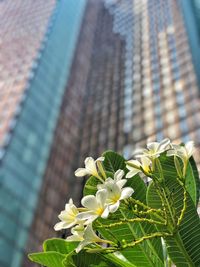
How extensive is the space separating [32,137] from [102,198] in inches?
1156

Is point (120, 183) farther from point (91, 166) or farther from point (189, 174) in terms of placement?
point (189, 174)

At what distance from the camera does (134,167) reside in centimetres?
114

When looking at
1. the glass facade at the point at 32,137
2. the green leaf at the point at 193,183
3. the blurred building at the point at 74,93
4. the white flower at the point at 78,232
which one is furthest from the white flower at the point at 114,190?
the blurred building at the point at 74,93

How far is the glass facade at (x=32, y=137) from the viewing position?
23.6 metres

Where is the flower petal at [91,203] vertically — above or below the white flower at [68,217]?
above

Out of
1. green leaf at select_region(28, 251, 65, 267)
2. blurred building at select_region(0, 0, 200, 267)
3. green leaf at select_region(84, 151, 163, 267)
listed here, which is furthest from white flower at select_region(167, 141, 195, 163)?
blurred building at select_region(0, 0, 200, 267)

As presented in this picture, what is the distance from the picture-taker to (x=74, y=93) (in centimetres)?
3991

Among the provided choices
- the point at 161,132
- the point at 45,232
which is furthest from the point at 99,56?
the point at 45,232

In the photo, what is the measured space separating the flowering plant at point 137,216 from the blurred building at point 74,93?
71.0 feet

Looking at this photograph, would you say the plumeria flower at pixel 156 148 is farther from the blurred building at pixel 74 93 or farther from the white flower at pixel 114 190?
the blurred building at pixel 74 93

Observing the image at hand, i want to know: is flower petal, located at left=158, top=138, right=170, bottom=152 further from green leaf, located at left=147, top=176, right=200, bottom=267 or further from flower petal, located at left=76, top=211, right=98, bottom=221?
flower petal, located at left=76, top=211, right=98, bottom=221

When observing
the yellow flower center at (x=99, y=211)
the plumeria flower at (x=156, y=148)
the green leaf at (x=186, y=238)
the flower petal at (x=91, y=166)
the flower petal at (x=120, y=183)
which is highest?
the flower petal at (x=91, y=166)

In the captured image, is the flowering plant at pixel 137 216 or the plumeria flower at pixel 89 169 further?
the plumeria flower at pixel 89 169

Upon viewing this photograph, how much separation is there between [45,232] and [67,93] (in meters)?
15.1
